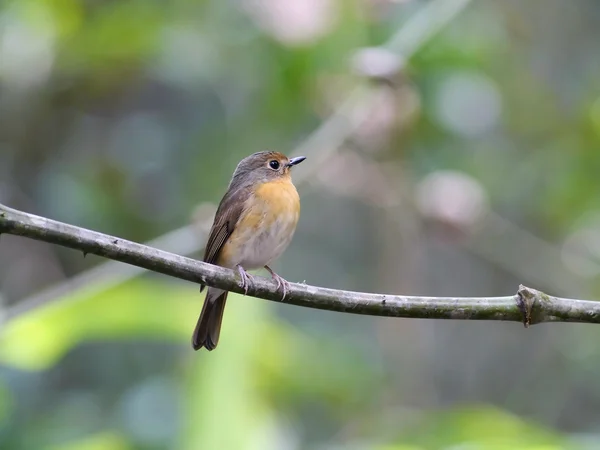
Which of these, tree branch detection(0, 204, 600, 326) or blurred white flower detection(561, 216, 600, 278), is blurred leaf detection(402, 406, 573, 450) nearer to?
tree branch detection(0, 204, 600, 326)

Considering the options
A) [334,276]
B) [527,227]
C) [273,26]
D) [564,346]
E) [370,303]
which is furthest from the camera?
[334,276]

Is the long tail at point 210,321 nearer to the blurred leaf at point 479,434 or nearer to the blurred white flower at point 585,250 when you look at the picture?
the blurred leaf at point 479,434

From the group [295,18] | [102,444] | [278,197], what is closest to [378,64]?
[295,18]

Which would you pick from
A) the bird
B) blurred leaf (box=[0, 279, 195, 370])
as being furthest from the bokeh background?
the bird

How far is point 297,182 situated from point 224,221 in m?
0.41

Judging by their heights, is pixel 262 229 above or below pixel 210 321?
above

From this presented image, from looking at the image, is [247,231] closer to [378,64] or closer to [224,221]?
[224,221]

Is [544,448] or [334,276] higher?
[334,276]

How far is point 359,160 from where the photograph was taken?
179 inches

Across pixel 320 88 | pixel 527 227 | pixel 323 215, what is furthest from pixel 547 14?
pixel 320 88

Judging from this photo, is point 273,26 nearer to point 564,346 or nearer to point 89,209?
point 89,209

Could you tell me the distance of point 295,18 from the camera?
164 inches

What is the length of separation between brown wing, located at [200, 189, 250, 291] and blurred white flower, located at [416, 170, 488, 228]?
0.95 meters

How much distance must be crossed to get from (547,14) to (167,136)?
319 cm
